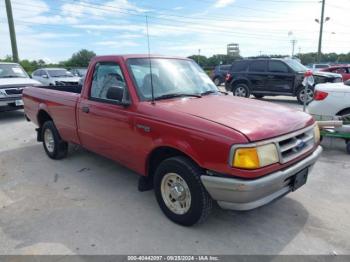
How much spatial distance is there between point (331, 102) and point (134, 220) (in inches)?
191

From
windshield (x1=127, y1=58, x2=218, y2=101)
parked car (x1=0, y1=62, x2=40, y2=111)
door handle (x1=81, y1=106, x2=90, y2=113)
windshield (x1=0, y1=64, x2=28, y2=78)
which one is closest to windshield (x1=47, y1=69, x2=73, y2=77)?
windshield (x1=0, y1=64, x2=28, y2=78)

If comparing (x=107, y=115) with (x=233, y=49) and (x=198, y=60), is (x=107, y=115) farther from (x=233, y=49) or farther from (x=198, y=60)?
(x=233, y=49)

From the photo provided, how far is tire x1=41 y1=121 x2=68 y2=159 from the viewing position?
5297 mm

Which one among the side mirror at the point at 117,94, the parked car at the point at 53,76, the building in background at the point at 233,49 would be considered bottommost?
the parked car at the point at 53,76

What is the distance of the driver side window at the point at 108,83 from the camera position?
349 cm

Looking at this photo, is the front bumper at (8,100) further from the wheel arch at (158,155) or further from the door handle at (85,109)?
the wheel arch at (158,155)

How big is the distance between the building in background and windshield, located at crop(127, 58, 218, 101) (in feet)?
173

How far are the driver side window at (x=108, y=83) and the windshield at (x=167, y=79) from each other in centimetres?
21

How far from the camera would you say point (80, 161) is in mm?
5398

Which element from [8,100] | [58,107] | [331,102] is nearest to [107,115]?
[58,107]

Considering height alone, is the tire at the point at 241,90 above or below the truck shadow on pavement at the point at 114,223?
above

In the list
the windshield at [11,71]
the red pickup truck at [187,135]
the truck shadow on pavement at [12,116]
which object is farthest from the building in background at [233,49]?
the red pickup truck at [187,135]

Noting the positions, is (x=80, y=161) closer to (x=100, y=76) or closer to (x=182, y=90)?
(x=100, y=76)

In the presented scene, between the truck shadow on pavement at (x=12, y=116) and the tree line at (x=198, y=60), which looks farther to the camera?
the tree line at (x=198, y=60)
